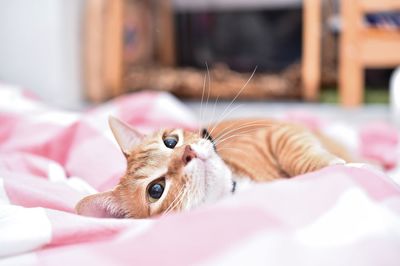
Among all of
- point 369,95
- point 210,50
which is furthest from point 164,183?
point 210,50

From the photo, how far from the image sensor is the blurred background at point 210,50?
2.76 metres

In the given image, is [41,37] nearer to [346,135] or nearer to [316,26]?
[316,26]

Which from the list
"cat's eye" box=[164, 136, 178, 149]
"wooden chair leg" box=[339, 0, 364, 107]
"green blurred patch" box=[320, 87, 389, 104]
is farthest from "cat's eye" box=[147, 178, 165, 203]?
"green blurred patch" box=[320, 87, 389, 104]

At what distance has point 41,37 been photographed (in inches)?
116

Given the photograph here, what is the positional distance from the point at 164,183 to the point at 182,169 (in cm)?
4

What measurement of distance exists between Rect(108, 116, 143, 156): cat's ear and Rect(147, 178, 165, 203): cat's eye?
140 mm

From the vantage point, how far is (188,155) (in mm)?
841

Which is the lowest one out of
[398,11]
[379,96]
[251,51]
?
[379,96]

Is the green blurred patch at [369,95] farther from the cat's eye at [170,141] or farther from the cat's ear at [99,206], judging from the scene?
the cat's ear at [99,206]

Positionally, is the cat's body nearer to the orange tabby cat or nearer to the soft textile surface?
the orange tabby cat

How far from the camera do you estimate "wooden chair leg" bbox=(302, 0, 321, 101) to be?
2.85 meters

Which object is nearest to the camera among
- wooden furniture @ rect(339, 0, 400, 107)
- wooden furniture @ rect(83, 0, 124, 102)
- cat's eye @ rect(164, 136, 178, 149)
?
cat's eye @ rect(164, 136, 178, 149)

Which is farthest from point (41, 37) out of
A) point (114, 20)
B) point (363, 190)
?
point (363, 190)

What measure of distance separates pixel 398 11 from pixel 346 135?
48.5 inches
